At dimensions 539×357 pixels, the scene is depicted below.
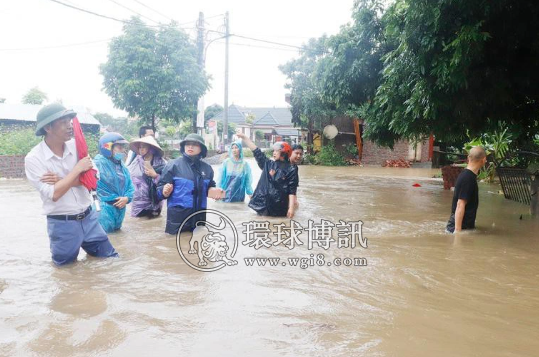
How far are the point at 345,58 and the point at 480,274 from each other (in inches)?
315

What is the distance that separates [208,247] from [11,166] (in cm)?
1081

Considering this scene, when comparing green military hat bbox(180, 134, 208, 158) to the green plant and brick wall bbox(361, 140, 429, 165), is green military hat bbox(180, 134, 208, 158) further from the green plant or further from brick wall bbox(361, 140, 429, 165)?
the green plant

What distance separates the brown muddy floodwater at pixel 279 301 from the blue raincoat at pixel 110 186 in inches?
10.6

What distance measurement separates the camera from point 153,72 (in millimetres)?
20453

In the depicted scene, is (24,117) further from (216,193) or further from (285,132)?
(285,132)

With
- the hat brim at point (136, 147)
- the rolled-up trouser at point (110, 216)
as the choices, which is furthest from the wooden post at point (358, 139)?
the rolled-up trouser at point (110, 216)

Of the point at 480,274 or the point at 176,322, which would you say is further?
the point at 480,274

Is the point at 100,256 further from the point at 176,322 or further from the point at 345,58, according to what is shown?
the point at 345,58

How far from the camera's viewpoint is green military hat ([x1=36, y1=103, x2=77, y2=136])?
3.83m

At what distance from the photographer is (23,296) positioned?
373cm

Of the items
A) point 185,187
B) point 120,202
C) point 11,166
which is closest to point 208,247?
point 185,187

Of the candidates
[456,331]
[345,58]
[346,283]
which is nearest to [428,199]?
[345,58]

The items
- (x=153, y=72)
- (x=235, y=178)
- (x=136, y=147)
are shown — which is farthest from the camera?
(x=153, y=72)

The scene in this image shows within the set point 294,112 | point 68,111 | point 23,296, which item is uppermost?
point 294,112
